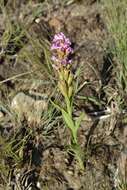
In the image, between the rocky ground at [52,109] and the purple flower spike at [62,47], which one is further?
the rocky ground at [52,109]

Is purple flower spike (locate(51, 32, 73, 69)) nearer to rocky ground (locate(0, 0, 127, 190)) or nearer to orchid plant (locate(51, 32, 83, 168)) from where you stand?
orchid plant (locate(51, 32, 83, 168))

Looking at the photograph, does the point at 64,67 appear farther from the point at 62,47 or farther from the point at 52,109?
the point at 52,109

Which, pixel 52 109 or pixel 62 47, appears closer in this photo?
pixel 62 47

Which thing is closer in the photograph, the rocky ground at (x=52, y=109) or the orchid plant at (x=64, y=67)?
the orchid plant at (x=64, y=67)

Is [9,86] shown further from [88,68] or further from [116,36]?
[116,36]

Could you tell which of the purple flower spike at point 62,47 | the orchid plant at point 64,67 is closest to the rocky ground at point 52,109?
the orchid plant at point 64,67

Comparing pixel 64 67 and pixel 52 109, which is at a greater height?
pixel 64 67

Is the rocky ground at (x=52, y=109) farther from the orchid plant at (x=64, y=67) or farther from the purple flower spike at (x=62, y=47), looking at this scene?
the purple flower spike at (x=62, y=47)

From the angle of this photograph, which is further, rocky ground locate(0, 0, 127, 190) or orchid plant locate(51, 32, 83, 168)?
rocky ground locate(0, 0, 127, 190)

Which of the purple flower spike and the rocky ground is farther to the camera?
the rocky ground

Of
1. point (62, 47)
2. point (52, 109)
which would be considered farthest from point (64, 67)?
point (52, 109)

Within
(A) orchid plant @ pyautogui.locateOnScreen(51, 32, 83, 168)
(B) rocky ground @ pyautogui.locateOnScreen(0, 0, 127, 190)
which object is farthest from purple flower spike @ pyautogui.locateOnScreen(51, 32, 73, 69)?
(B) rocky ground @ pyautogui.locateOnScreen(0, 0, 127, 190)

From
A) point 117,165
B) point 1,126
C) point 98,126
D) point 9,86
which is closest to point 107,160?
point 117,165
